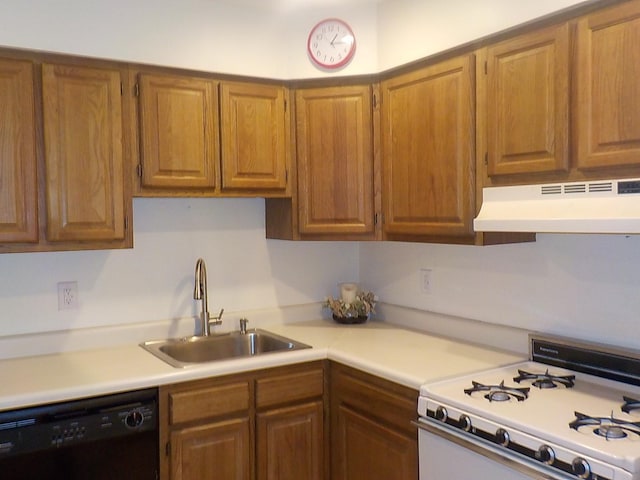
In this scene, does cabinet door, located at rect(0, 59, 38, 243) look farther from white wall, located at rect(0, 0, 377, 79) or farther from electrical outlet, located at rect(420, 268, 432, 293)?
electrical outlet, located at rect(420, 268, 432, 293)

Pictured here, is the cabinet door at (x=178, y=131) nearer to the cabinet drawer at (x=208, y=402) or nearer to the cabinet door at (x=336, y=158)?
the cabinet door at (x=336, y=158)

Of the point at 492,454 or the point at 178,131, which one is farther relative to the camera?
the point at 178,131

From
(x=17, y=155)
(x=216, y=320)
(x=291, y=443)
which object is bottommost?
(x=291, y=443)

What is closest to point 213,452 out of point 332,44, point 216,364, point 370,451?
point 216,364

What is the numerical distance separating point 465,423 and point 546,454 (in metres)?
0.28

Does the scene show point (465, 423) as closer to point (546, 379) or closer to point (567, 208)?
point (546, 379)

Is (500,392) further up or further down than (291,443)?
further up

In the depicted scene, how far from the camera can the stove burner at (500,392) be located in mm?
1846

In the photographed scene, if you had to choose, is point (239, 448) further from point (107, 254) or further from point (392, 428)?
point (107, 254)

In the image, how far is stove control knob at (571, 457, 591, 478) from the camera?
1.45 m

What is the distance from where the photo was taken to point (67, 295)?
2.53 m

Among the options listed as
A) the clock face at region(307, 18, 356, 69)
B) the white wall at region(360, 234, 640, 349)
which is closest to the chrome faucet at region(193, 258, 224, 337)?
the white wall at region(360, 234, 640, 349)

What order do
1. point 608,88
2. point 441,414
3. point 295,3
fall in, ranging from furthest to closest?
point 295,3 → point 441,414 → point 608,88

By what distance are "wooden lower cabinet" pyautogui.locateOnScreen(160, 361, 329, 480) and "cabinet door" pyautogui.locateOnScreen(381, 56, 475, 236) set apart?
2.59 ft
